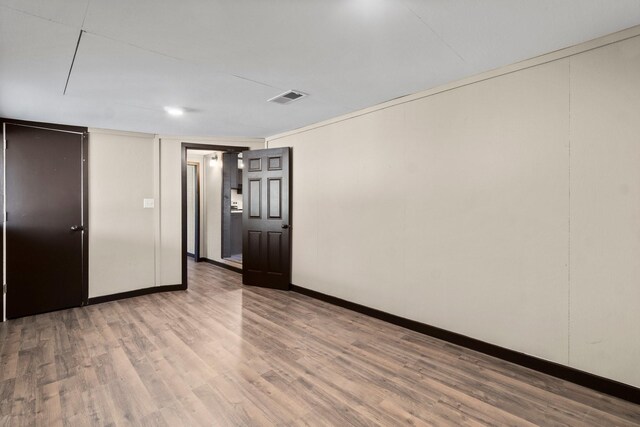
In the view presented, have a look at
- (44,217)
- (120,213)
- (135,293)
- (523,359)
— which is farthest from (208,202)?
(523,359)

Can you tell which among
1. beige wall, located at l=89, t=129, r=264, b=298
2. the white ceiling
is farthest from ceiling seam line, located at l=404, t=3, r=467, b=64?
beige wall, located at l=89, t=129, r=264, b=298

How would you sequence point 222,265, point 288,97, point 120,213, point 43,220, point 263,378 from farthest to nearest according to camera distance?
point 222,265 < point 120,213 < point 43,220 < point 288,97 < point 263,378

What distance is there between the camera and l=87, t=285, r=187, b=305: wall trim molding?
422 cm

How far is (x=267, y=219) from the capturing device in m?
4.87

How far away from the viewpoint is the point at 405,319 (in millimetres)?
3271

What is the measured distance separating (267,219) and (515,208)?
341 centimetres

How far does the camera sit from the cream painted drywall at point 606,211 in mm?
2018

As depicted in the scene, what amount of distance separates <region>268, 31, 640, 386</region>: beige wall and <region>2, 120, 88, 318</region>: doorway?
3.65 meters

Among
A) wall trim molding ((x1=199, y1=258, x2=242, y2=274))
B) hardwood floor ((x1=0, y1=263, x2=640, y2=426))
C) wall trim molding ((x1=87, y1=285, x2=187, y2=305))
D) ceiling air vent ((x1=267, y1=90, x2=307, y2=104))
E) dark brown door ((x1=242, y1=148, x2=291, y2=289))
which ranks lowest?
hardwood floor ((x1=0, y1=263, x2=640, y2=426))

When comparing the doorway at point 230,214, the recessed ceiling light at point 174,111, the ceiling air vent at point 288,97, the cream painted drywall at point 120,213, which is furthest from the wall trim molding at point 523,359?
the doorway at point 230,214

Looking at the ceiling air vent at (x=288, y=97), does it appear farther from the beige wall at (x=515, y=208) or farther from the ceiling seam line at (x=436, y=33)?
the ceiling seam line at (x=436, y=33)

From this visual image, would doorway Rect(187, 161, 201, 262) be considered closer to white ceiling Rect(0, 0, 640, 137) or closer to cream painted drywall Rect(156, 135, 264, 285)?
cream painted drywall Rect(156, 135, 264, 285)

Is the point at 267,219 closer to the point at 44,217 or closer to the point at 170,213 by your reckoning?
the point at 170,213

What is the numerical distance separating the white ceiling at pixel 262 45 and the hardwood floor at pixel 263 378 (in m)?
2.42
